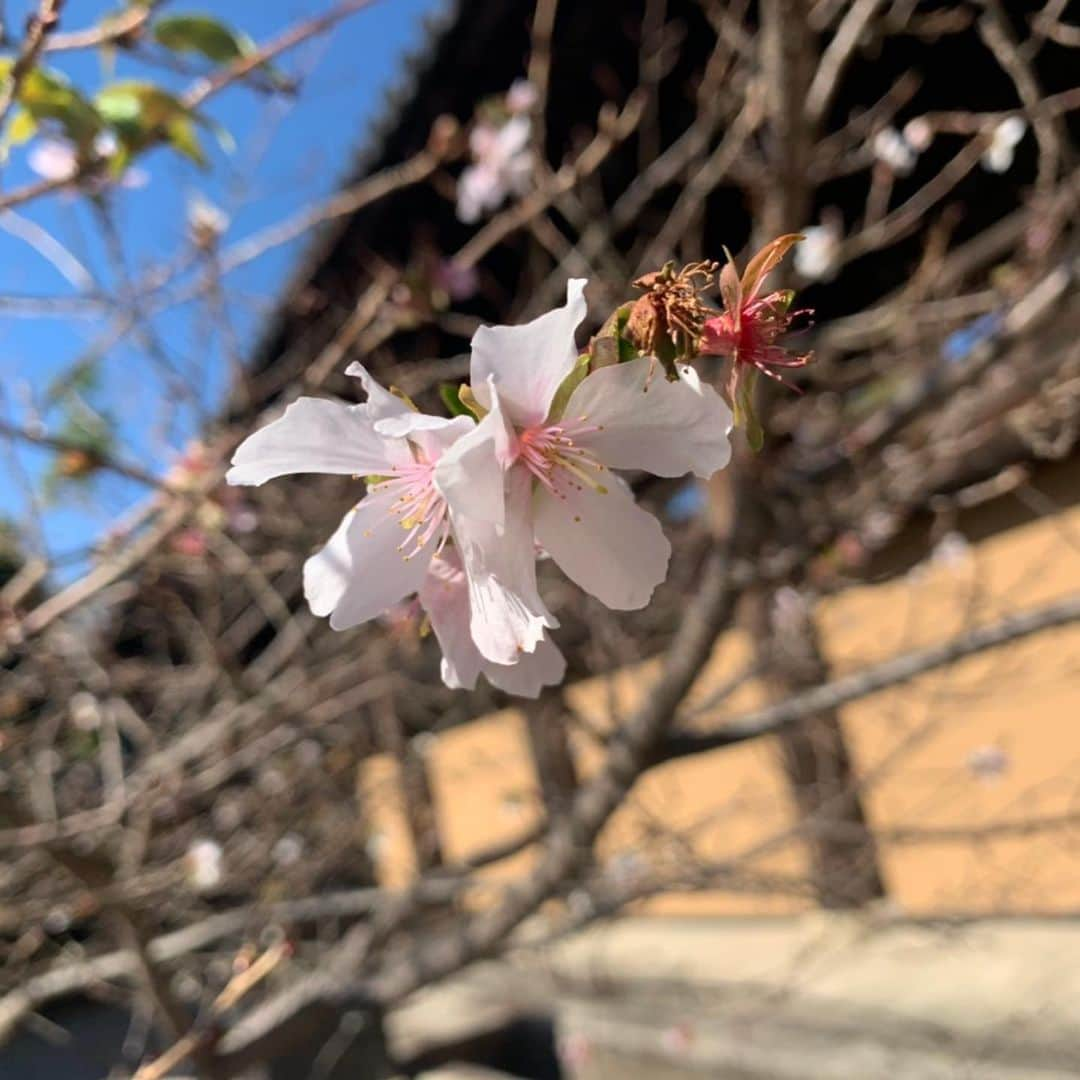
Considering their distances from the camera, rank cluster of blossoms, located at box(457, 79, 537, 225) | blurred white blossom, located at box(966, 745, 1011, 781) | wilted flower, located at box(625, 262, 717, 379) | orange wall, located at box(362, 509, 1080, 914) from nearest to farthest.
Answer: wilted flower, located at box(625, 262, 717, 379)
cluster of blossoms, located at box(457, 79, 537, 225)
orange wall, located at box(362, 509, 1080, 914)
blurred white blossom, located at box(966, 745, 1011, 781)

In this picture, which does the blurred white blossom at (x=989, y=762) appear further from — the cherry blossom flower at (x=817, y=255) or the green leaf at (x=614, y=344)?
the green leaf at (x=614, y=344)

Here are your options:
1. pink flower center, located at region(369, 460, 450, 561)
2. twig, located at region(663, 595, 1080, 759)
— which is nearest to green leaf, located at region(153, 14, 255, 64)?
pink flower center, located at region(369, 460, 450, 561)

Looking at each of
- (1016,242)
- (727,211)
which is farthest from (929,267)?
(727,211)

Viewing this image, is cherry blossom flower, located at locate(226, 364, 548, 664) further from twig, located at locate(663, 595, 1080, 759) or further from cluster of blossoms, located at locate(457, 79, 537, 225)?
cluster of blossoms, located at locate(457, 79, 537, 225)

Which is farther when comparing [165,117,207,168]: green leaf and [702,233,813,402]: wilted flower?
[165,117,207,168]: green leaf

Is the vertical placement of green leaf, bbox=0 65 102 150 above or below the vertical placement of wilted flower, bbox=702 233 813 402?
above

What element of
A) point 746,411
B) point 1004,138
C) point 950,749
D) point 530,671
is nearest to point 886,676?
point 1004,138

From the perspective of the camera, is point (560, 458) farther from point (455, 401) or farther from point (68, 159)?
point (68, 159)
